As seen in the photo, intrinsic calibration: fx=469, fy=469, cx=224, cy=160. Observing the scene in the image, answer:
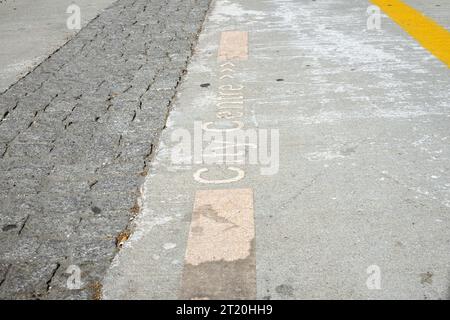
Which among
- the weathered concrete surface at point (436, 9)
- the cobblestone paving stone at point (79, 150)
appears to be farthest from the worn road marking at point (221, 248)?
the weathered concrete surface at point (436, 9)

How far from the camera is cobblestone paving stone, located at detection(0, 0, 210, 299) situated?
2941 mm

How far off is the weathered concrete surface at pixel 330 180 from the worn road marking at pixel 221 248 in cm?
6

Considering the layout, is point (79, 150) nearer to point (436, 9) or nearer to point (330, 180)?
point (330, 180)

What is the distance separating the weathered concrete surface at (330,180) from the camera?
273cm

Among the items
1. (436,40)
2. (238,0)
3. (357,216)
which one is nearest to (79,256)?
(357,216)

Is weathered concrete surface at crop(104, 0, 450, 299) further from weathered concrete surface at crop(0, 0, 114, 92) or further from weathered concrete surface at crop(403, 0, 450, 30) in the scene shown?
weathered concrete surface at crop(0, 0, 114, 92)

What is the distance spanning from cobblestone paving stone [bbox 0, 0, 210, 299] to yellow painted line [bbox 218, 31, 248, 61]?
520mm

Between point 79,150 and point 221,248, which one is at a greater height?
point 79,150

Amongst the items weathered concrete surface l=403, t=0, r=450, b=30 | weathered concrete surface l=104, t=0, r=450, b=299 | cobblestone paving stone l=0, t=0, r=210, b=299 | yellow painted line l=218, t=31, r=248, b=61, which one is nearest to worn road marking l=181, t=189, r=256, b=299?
weathered concrete surface l=104, t=0, r=450, b=299

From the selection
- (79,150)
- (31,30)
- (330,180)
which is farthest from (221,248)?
(31,30)

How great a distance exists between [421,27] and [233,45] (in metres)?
2.91

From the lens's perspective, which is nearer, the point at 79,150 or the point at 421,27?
the point at 79,150

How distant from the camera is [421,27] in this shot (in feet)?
23.5

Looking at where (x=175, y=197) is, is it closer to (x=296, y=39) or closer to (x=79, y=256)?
(x=79, y=256)
